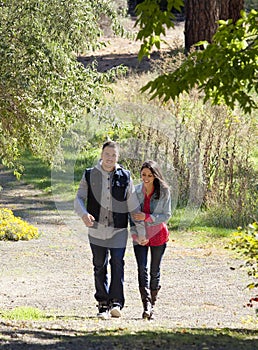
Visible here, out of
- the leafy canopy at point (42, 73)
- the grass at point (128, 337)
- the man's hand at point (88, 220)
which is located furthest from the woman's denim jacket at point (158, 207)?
the leafy canopy at point (42, 73)

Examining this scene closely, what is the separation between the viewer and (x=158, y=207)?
27.6 ft

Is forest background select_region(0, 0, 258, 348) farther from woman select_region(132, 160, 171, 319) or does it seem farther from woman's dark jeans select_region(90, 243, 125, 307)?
woman's dark jeans select_region(90, 243, 125, 307)

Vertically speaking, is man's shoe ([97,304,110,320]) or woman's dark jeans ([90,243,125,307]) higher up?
woman's dark jeans ([90,243,125,307])

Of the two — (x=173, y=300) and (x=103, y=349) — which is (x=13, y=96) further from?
(x=103, y=349)

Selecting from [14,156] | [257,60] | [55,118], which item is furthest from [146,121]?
[257,60]

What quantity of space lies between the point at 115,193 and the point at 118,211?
0.59 ft

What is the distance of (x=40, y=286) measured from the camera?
1102cm

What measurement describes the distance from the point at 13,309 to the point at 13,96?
296 cm

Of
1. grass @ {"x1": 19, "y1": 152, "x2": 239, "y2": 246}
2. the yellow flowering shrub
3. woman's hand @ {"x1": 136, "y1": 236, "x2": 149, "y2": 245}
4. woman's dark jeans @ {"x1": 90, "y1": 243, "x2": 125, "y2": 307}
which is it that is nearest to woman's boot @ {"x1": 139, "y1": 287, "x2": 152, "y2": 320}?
woman's dark jeans @ {"x1": 90, "y1": 243, "x2": 125, "y2": 307}

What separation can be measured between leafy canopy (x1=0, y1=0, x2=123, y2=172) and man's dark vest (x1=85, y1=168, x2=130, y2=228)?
2588mm

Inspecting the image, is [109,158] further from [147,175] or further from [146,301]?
[146,301]

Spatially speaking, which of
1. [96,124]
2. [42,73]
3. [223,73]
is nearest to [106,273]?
[223,73]

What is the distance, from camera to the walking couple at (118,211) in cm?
823

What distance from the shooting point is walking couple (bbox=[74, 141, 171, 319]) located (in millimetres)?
8227
